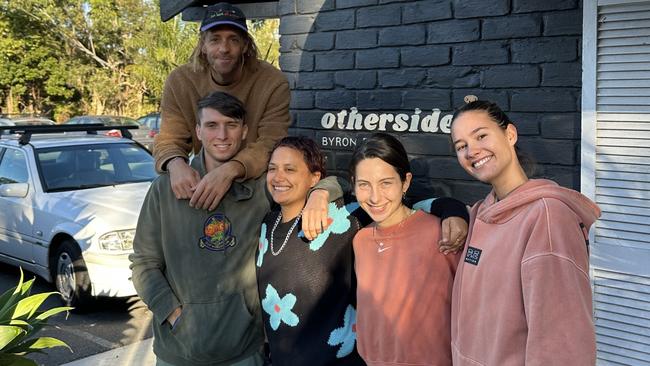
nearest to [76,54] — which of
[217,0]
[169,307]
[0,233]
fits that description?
[0,233]

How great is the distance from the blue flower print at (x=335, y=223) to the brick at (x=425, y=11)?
4.59 feet

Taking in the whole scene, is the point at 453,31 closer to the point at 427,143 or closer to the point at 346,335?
the point at 427,143

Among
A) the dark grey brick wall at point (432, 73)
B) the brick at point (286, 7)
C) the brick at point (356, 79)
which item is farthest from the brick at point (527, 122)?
the brick at point (286, 7)

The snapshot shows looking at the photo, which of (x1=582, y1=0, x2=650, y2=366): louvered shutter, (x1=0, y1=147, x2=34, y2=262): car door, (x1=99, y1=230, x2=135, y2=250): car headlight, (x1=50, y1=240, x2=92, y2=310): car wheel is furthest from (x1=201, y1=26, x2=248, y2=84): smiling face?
(x1=0, y1=147, x2=34, y2=262): car door

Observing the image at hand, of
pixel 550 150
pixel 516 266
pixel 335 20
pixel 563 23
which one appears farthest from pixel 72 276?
pixel 516 266

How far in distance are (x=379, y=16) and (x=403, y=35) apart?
213 mm

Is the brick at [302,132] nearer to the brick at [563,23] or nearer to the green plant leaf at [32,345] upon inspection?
the brick at [563,23]

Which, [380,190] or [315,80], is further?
[315,80]

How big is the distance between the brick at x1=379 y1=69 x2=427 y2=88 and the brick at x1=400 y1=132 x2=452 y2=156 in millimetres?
289

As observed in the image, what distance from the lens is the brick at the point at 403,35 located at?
3.42 m

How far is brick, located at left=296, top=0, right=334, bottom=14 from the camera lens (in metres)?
3.85

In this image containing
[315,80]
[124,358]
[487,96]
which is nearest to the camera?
[487,96]

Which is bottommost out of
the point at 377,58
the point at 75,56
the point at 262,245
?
the point at 262,245

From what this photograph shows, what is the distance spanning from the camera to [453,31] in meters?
3.28
